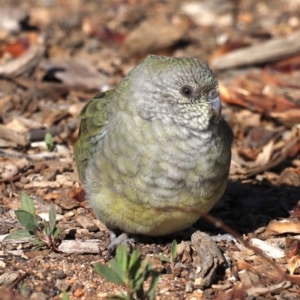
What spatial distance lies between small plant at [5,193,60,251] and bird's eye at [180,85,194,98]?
1.15 meters

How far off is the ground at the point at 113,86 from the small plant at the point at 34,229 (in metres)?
0.07

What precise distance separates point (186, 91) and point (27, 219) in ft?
4.39

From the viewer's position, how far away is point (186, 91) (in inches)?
190

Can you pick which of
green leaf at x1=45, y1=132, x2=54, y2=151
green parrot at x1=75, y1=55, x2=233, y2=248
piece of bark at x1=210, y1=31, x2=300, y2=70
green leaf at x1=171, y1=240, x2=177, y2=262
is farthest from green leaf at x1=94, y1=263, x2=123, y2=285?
piece of bark at x1=210, y1=31, x2=300, y2=70

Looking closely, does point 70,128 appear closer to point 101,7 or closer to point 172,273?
point 172,273

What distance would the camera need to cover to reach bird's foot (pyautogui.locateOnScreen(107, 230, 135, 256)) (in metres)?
5.09

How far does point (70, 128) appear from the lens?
7059 millimetres

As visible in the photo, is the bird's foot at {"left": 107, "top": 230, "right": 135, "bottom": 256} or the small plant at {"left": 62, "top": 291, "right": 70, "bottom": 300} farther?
the bird's foot at {"left": 107, "top": 230, "right": 135, "bottom": 256}

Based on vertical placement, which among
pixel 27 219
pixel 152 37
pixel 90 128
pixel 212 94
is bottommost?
pixel 27 219

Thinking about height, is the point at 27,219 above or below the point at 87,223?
above

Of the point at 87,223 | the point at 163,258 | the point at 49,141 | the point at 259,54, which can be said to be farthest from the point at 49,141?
the point at 259,54

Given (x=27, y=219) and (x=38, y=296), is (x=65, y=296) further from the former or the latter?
(x=27, y=219)

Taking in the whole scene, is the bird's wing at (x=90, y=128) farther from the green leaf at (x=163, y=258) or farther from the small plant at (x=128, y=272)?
the small plant at (x=128, y=272)

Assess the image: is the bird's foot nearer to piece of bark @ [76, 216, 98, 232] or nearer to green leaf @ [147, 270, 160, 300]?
piece of bark @ [76, 216, 98, 232]
